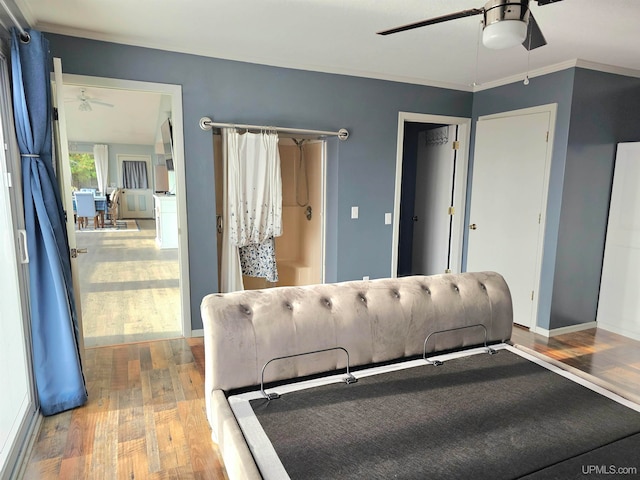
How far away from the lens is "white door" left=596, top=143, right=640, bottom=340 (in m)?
3.60

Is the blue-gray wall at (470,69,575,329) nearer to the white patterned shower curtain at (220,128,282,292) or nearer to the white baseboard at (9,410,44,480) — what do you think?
the white patterned shower curtain at (220,128,282,292)

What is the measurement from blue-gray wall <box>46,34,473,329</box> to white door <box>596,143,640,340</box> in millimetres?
1573

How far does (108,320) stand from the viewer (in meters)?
3.88

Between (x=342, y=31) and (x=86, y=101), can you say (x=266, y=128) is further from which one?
(x=86, y=101)

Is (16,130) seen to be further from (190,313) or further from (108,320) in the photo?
(108,320)

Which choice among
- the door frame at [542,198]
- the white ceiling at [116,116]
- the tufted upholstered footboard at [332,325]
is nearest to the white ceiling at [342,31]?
the door frame at [542,198]

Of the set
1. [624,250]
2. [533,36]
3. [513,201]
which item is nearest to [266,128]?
[533,36]

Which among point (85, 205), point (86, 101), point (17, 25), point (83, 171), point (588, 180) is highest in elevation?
point (86, 101)

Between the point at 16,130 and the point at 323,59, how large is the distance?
2.29 meters

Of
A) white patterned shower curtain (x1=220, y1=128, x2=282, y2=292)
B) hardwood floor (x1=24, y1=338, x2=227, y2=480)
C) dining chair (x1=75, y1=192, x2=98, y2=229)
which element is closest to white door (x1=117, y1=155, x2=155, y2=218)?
dining chair (x1=75, y1=192, x2=98, y2=229)

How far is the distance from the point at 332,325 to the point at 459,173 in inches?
131

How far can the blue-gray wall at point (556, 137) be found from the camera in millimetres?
3455

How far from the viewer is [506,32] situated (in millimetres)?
1526

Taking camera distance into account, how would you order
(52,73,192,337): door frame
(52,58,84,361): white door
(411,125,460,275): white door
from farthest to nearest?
(411,125,460,275): white door → (52,73,192,337): door frame → (52,58,84,361): white door
